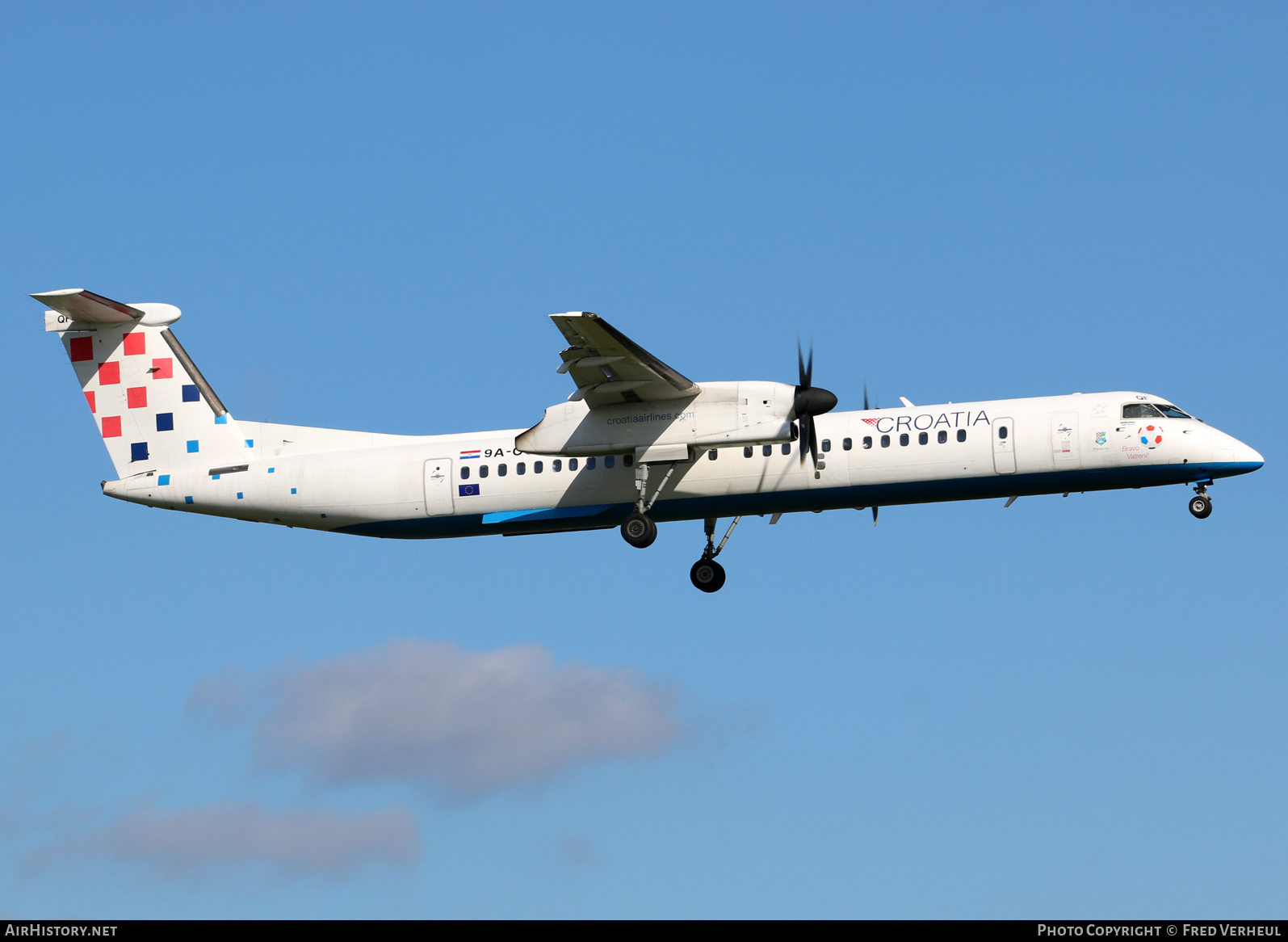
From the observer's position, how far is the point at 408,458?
28156 millimetres

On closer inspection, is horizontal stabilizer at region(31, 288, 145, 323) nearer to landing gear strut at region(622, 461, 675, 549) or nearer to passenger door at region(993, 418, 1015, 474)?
landing gear strut at region(622, 461, 675, 549)

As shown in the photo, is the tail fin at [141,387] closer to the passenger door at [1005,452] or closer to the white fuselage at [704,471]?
the white fuselage at [704,471]

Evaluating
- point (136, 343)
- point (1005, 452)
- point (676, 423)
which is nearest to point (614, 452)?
point (676, 423)

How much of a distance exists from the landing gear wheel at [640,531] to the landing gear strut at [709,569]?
2.17 metres

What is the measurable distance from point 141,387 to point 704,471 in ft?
37.7

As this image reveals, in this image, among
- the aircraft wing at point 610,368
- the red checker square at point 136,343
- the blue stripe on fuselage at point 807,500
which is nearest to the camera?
the aircraft wing at point 610,368

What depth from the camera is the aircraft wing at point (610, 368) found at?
24.2 metres

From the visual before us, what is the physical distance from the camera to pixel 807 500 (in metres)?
26.5

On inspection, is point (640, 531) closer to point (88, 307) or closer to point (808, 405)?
point (808, 405)

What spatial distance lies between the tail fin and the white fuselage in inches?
17.9

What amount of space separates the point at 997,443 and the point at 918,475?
143cm

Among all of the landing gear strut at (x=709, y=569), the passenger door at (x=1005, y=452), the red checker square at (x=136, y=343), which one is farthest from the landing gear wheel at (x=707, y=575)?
the red checker square at (x=136, y=343)
